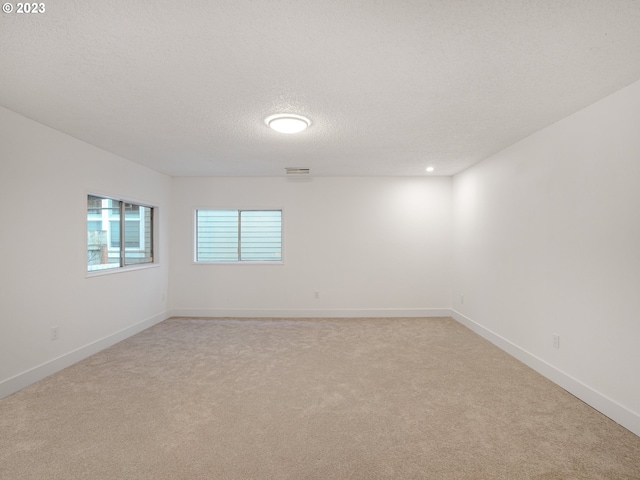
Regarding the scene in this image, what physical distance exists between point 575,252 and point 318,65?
8.65 feet

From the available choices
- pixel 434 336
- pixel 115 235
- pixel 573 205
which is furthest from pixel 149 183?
pixel 573 205

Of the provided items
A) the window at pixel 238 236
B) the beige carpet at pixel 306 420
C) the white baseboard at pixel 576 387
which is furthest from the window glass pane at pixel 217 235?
the white baseboard at pixel 576 387

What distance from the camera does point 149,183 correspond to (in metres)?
4.69

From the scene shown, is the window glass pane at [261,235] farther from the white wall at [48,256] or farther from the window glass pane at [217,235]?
the white wall at [48,256]

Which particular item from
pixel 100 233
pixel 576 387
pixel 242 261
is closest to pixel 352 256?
pixel 242 261

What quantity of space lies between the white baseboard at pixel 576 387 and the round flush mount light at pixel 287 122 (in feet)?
10.7

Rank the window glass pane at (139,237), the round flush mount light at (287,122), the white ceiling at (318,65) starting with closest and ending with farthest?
the white ceiling at (318,65), the round flush mount light at (287,122), the window glass pane at (139,237)

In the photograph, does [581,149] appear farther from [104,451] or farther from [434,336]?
[104,451]

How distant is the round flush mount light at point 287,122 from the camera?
2.71 m

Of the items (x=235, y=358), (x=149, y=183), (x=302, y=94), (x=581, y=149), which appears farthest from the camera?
(x=149, y=183)

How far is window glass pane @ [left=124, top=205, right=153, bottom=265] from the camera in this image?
439cm

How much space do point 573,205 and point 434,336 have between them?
2333mm

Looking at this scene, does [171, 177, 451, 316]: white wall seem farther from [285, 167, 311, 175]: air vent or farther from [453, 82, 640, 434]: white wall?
[453, 82, 640, 434]: white wall

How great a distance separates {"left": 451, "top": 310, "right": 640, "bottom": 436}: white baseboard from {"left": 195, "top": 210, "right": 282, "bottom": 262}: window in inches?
143
